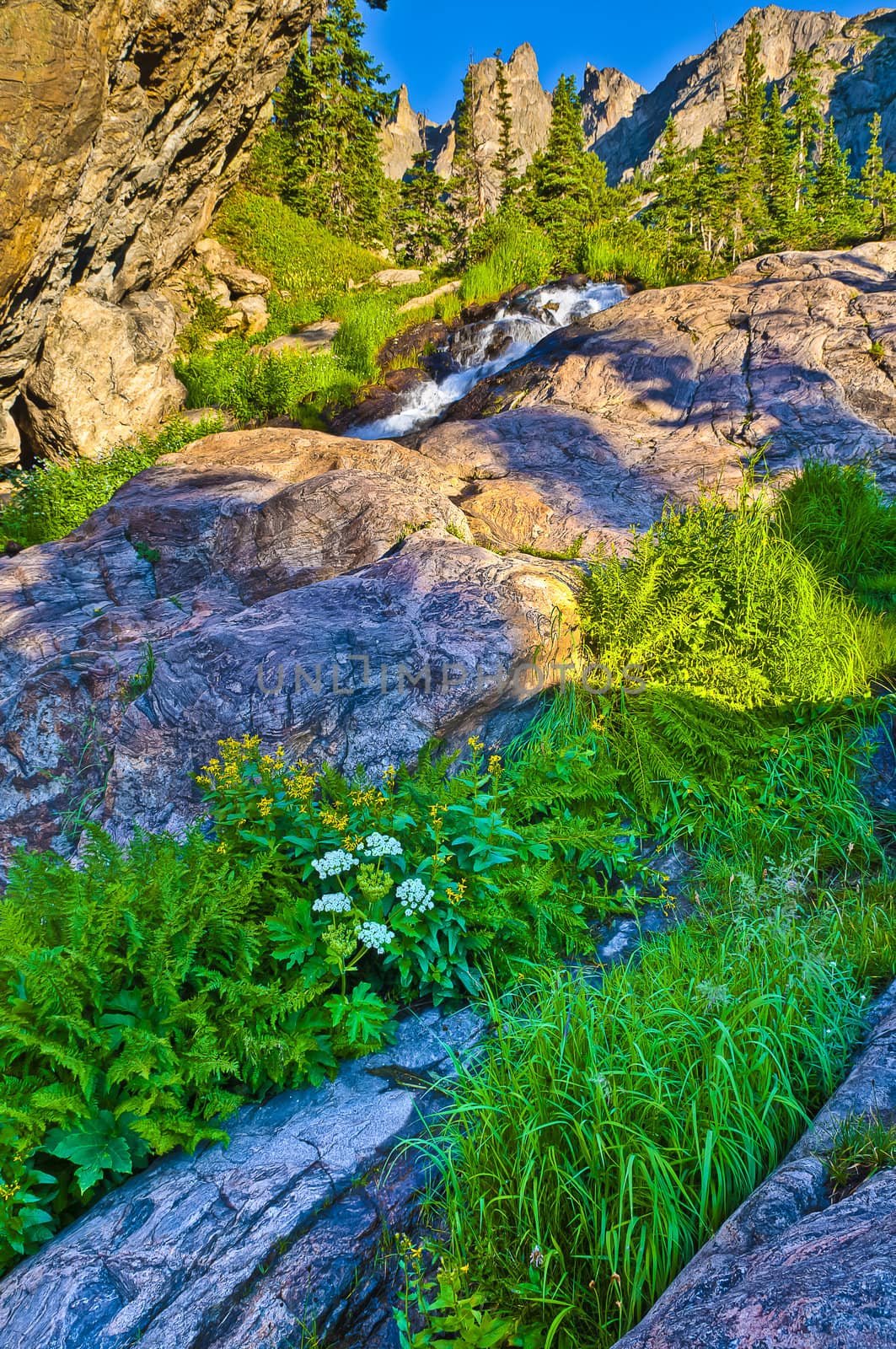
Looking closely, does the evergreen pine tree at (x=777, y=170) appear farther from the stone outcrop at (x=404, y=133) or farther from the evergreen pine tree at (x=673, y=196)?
the stone outcrop at (x=404, y=133)

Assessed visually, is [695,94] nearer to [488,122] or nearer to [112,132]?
[488,122]

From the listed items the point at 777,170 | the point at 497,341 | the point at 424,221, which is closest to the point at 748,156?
the point at 777,170

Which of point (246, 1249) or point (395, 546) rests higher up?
point (395, 546)

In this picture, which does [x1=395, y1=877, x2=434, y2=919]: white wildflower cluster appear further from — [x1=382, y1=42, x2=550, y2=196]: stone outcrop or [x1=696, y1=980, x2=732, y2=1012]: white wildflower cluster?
[x1=382, y1=42, x2=550, y2=196]: stone outcrop

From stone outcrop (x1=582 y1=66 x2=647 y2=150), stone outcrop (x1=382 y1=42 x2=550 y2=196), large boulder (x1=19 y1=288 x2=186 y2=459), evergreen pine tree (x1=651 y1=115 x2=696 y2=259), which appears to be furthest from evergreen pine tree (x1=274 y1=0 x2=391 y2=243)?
stone outcrop (x1=582 y1=66 x2=647 y2=150)

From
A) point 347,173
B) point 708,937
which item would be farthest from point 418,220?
point 708,937

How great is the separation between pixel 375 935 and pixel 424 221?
23.7 meters

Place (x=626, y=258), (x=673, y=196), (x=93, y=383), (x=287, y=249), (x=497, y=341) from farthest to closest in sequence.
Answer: (x=287, y=249) → (x=673, y=196) → (x=626, y=258) → (x=497, y=341) → (x=93, y=383)

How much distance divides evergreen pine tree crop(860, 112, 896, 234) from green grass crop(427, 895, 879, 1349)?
13524 mm

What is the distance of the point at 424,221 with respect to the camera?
21.1 m

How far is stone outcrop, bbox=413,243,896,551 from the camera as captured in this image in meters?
6.13

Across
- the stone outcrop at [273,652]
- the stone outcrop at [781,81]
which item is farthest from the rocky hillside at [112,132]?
the stone outcrop at [781,81]

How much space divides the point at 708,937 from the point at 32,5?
9.54 meters

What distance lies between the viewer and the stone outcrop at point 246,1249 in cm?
175
